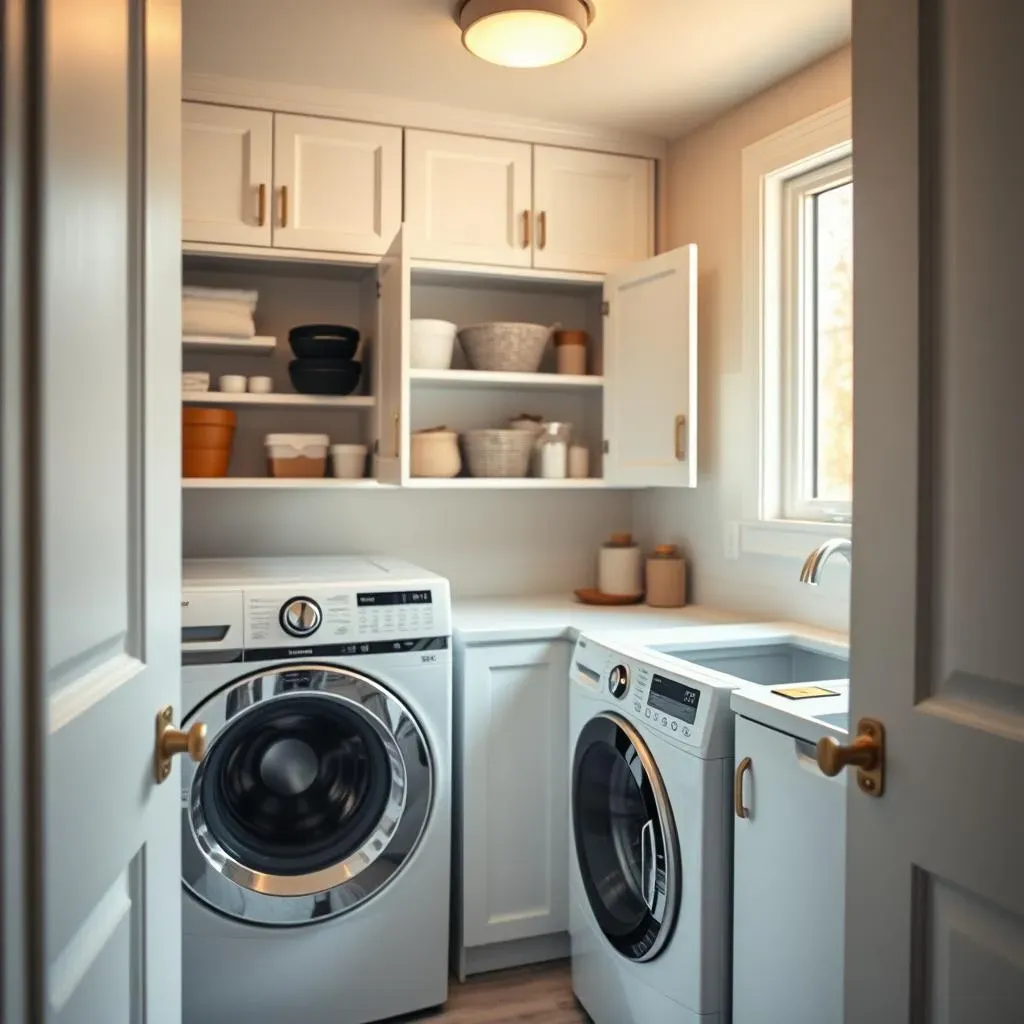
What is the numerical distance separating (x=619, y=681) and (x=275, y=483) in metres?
1.13

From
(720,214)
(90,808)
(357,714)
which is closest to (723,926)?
(357,714)

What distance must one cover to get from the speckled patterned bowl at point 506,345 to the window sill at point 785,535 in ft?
2.62

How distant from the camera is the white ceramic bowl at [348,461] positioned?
273 centimetres

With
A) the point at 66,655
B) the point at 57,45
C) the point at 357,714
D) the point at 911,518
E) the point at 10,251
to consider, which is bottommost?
the point at 357,714

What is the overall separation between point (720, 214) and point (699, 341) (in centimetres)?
37

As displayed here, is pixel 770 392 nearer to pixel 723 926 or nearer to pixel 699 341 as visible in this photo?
pixel 699 341

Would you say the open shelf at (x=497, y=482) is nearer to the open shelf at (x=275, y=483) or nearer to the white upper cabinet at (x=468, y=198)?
the open shelf at (x=275, y=483)

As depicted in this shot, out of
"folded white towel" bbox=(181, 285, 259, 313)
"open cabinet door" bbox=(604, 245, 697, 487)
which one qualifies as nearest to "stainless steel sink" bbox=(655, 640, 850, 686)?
"open cabinet door" bbox=(604, 245, 697, 487)

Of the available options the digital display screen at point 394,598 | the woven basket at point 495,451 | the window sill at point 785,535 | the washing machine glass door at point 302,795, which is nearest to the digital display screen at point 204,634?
the washing machine glass door at point 302,795

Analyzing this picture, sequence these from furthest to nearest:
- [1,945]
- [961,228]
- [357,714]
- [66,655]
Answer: [357,714]
[961,228]
[66,655]
[1,945]

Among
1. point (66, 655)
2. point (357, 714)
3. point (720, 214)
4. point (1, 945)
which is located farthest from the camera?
Answer: point (720, 214)

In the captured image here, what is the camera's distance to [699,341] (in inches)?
113

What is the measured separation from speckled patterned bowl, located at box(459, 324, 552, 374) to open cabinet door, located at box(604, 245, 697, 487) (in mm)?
223

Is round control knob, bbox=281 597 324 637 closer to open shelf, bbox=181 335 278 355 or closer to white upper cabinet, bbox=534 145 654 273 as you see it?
open shelf, bbox=181 335 278 355
